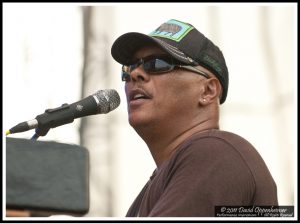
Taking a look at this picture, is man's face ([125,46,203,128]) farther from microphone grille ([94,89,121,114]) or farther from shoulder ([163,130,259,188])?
shoulder ([163,130,259,188])

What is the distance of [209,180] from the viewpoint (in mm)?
3676

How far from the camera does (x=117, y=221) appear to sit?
3.79 m

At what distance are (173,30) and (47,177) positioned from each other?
1.87 metres

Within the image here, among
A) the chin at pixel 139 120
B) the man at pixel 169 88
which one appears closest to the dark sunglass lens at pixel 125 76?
the man at pixel 169 88

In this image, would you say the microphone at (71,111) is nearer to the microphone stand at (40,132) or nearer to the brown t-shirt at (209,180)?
the microphone stand at (40,132)

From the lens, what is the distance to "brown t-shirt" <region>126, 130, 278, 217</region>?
362cm

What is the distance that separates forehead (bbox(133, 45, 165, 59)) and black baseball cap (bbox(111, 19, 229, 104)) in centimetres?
2

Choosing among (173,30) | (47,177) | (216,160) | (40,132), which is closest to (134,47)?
(173,30)

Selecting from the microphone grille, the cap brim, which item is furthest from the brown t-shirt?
the cap brim

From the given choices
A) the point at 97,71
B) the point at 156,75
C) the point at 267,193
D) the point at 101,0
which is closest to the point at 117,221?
the point at 267,193

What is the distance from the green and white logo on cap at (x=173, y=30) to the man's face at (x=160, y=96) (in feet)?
0.32

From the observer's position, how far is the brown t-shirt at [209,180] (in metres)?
3.62

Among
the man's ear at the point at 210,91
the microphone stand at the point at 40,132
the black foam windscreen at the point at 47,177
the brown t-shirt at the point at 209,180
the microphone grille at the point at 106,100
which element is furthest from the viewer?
the man's ear at the point at 210,91

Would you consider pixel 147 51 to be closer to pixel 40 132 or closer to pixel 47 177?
pixel 40 132
